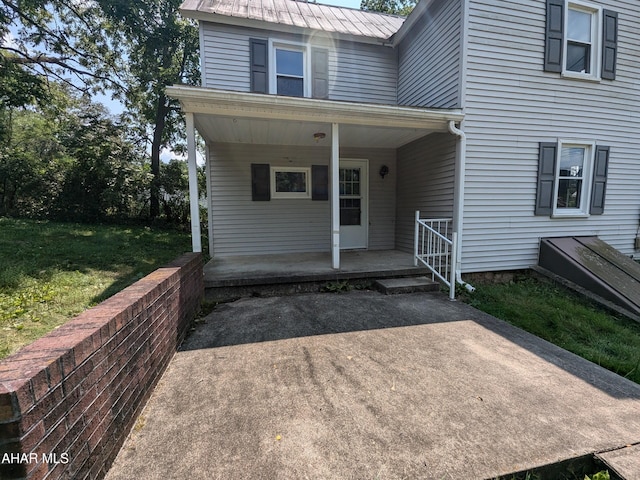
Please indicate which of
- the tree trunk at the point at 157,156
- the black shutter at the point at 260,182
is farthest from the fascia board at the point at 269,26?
the tree trunk at the point at 157,156

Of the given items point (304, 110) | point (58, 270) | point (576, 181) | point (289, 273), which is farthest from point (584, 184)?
point (58, 270)

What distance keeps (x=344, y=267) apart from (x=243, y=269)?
1725 millimetres

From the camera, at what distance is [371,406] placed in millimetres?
2068

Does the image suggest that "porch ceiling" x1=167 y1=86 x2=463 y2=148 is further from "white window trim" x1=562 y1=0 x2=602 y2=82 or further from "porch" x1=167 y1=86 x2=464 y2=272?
"white window trim" x1=562 y1=0 x2=602 y2=82

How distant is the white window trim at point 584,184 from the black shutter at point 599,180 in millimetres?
76

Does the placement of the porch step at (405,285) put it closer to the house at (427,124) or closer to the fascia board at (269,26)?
the house at (427,124)

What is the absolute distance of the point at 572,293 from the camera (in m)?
4.80

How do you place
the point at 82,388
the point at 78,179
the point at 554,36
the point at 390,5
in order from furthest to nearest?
the point at 390,5 < the point at 78,179 < the point at 554,36 < the point at 82,388

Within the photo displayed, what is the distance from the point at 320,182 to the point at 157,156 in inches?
362

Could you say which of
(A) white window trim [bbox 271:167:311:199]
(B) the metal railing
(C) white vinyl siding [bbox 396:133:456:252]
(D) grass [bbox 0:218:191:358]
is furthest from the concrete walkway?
(A) white window trim [bbox 271:167:311:199]

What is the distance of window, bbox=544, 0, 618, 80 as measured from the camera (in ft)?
17.1

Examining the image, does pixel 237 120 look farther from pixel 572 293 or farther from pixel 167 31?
pixel 167 31

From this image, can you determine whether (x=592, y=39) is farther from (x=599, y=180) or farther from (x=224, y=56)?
(x=224, y=56)

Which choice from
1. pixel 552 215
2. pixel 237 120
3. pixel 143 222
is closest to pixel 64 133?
pixel 143 222
